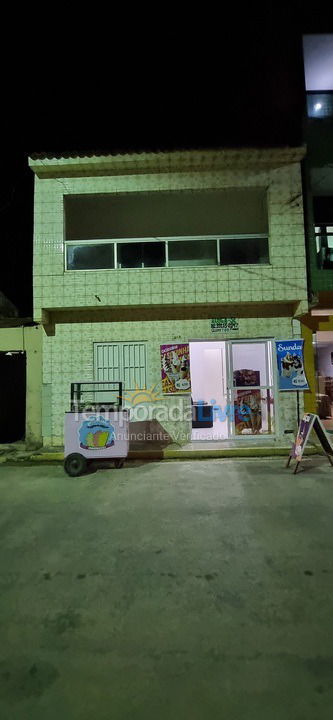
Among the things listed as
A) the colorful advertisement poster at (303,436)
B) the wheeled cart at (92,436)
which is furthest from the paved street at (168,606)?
the wheeled cart at (92,436)

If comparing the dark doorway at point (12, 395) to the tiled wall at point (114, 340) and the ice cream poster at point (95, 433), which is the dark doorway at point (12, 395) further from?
the ice cream poster at point (95, 433)

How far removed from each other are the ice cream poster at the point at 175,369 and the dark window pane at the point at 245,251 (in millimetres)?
2594

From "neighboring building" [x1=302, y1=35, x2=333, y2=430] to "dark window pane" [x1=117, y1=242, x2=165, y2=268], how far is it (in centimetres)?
388

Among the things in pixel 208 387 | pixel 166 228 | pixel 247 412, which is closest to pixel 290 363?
pixel 247 412

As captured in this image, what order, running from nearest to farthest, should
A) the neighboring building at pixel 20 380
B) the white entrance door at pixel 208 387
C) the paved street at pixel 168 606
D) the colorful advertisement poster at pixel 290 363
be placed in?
1. the paved street at pixel 168 606
2. the colorful advertisement poster at pixel 290 363
3. the neighboring building at pixel 20 380
4. the white entrance door at pixel 208 387

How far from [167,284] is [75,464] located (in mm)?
4759

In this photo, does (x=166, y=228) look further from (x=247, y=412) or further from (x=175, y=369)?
(x=247, y=412)

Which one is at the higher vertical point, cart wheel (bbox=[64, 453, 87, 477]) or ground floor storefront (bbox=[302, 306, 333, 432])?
ground floor storefront (bbox=[302, 306, 333, 432])

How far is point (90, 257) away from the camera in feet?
31.4

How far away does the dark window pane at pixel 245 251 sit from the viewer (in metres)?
9.51

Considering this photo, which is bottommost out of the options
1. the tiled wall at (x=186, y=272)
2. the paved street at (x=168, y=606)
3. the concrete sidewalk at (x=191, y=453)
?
the paved street at (x=168, y=606)

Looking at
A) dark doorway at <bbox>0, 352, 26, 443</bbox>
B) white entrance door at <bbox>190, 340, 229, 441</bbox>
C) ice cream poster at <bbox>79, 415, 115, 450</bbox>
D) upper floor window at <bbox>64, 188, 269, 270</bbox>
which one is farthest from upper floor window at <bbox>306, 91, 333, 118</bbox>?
dark doorway at <bbox>0, 352, 26, 443</bbox>

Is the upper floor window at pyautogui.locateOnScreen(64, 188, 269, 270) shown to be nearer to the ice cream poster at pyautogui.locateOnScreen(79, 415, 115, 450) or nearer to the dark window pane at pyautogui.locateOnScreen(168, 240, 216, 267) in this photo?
the dark window pane at pyautogui.locateOnScreen(168, 240, 216, 267)

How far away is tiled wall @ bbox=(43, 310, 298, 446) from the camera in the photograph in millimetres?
9367
